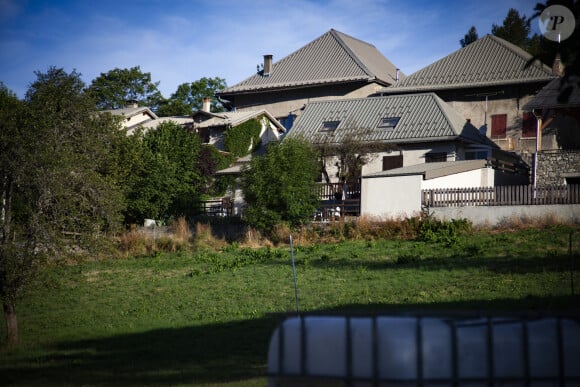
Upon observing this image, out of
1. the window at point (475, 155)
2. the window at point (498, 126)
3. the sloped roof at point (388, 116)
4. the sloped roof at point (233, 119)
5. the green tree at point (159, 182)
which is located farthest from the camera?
the sloped roof at point (233, 119)

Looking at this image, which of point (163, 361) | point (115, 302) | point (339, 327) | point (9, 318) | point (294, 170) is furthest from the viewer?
point (294, 170)

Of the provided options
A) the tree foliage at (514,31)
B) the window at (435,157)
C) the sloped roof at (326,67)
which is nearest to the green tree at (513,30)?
the tree foliage at (514,31)

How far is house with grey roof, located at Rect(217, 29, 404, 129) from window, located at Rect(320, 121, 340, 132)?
10.9 meters

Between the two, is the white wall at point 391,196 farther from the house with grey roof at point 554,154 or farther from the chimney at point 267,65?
the chimney at point 267,65

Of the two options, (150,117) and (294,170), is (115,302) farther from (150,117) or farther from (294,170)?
(150,117)

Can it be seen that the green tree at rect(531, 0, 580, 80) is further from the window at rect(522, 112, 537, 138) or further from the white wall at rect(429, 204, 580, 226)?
the window at rect(522, 112, 537, 138)

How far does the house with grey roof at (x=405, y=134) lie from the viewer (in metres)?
44.9

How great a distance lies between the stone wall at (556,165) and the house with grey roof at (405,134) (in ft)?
11.2

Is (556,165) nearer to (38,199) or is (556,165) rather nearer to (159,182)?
(159,182)

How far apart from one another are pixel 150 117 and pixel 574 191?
52.0m

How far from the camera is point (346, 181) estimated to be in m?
44.3

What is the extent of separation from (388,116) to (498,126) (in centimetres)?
982

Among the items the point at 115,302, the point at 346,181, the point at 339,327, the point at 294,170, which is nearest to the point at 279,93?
the point at 346,181

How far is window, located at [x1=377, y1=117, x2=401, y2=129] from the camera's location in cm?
4794
